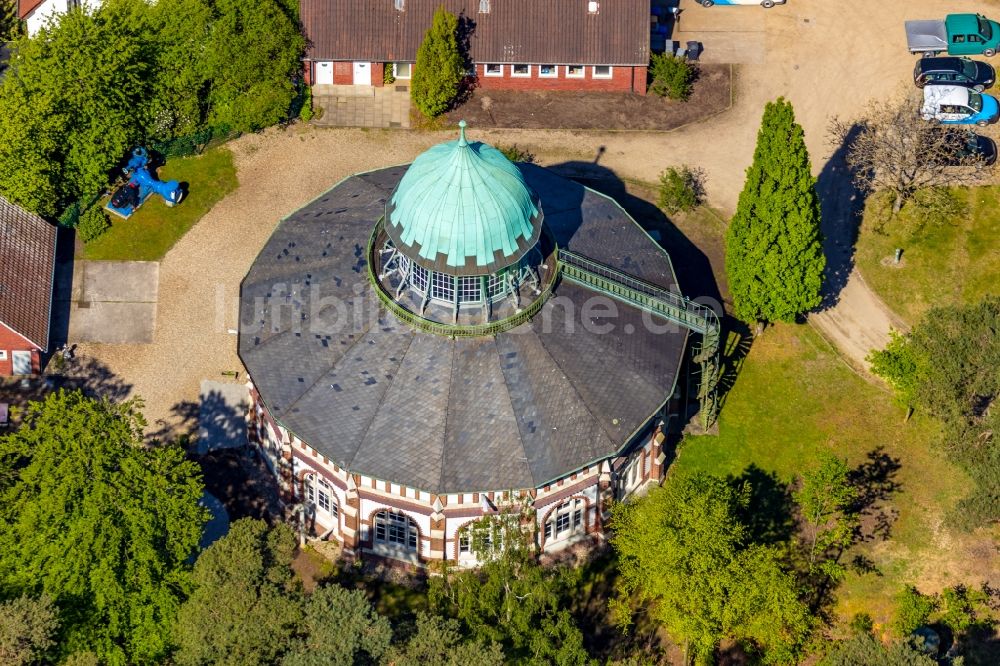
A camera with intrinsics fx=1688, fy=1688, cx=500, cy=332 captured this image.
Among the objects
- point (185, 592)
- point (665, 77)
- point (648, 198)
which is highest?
point (665, 77)

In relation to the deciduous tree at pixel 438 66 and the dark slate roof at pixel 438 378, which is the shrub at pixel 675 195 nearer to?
the dark slate roof at pixel 438 378

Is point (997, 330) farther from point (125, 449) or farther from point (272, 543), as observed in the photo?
point (125, 449)

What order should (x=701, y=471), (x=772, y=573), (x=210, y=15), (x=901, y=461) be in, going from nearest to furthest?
(x=772, y=573)
(x=701, y=471)
(x=901, y=461)
(x=210, y=15)

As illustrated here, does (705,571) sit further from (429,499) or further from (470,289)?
(470,289)

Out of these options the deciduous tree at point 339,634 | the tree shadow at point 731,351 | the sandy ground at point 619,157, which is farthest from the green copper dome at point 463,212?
the sandy ground at point 619,157

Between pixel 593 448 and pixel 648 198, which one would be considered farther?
pixel 648 198

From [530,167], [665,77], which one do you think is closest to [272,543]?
[530,167]

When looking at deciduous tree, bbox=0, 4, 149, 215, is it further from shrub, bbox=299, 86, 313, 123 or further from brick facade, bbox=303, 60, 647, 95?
brick facade, bbox=303, 60, 647, 95
